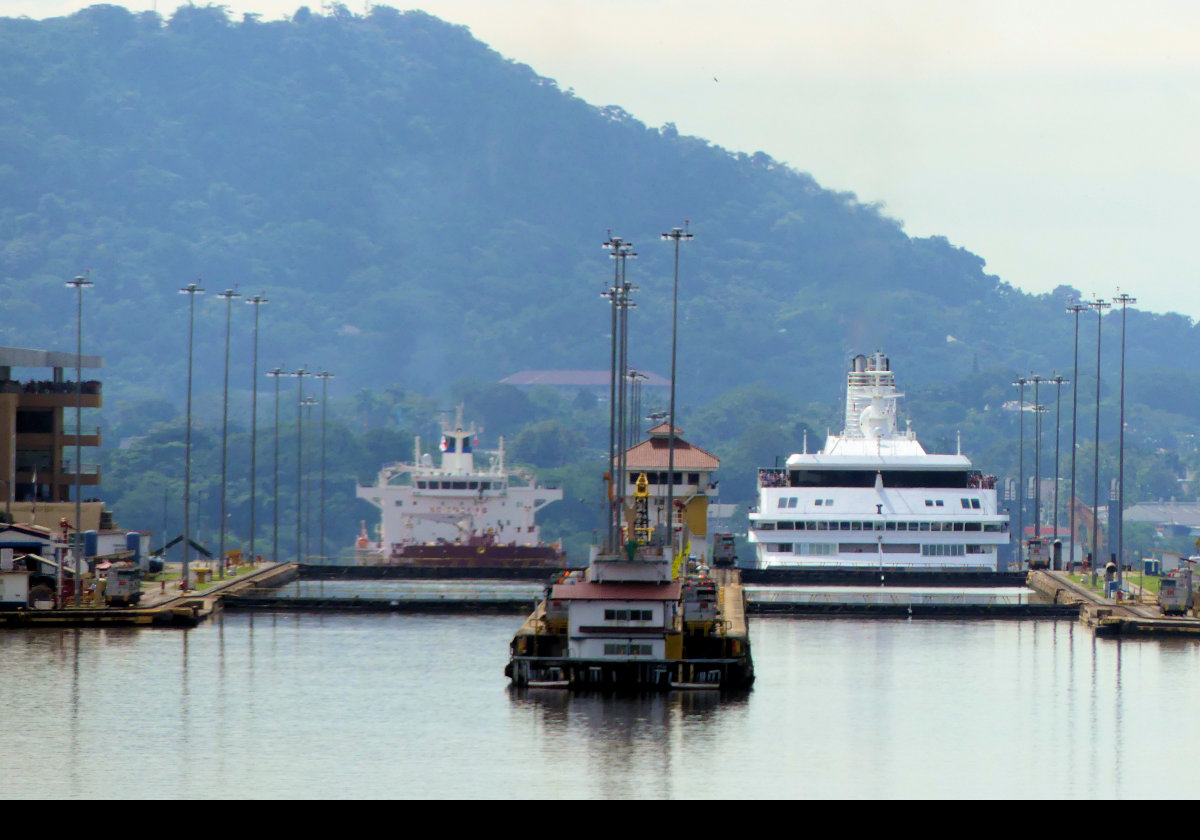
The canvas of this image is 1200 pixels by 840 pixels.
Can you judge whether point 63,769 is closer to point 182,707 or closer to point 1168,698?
point 182,707

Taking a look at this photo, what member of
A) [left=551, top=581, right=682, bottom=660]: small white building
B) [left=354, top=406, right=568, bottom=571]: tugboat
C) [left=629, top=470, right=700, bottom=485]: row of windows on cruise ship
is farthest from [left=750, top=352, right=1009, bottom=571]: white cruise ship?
[left=551, top=581, right=682, bottom=660]: small white building

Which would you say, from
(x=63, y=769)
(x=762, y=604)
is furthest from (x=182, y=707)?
(x=762, y=604)

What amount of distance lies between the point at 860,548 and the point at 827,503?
2.67m

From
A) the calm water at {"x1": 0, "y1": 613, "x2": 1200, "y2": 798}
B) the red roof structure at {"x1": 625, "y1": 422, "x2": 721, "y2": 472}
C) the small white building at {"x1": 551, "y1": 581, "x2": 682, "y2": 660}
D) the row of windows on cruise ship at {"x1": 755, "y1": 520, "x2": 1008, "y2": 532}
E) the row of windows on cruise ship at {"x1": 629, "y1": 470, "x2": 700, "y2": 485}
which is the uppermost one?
the red roof structure at {"x1": 625, "y1": 422, "x2": 721, "y2": 472}

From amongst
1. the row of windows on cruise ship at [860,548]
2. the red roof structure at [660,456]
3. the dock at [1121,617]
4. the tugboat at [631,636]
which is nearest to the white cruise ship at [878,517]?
the row of windows on cruise ship at [860,548]

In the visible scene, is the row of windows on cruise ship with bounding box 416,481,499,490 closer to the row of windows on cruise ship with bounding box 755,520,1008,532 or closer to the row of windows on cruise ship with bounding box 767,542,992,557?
the row of windows on cruise ship with bounding box 755,520,1008,532

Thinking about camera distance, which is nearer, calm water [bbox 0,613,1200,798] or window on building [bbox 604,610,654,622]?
calm water [bbox 0,613,1200,798]

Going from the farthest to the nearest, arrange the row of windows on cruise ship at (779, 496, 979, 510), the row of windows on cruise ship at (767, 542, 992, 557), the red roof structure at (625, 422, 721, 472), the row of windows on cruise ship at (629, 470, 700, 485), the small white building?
1. the row of windows on cruise ship at (779, 496, 979, 510)
2. the row of windows on cruise ship at (629, 470, 700, 485)
3. the red roof structure at (625, 422, 721, 472)
4. the row of windows on cruise ship at (767, 542, 992, 557)
5. the small white building

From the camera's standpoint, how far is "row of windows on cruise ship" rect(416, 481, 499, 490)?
121m

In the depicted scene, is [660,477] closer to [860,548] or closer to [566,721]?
[860,548]

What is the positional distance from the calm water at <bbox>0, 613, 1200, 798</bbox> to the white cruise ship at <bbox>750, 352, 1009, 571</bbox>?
2271 centimetres

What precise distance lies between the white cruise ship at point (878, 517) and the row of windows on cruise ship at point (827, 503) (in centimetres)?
5

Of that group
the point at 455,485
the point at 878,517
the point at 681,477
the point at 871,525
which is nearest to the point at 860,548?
the point at 871,525
